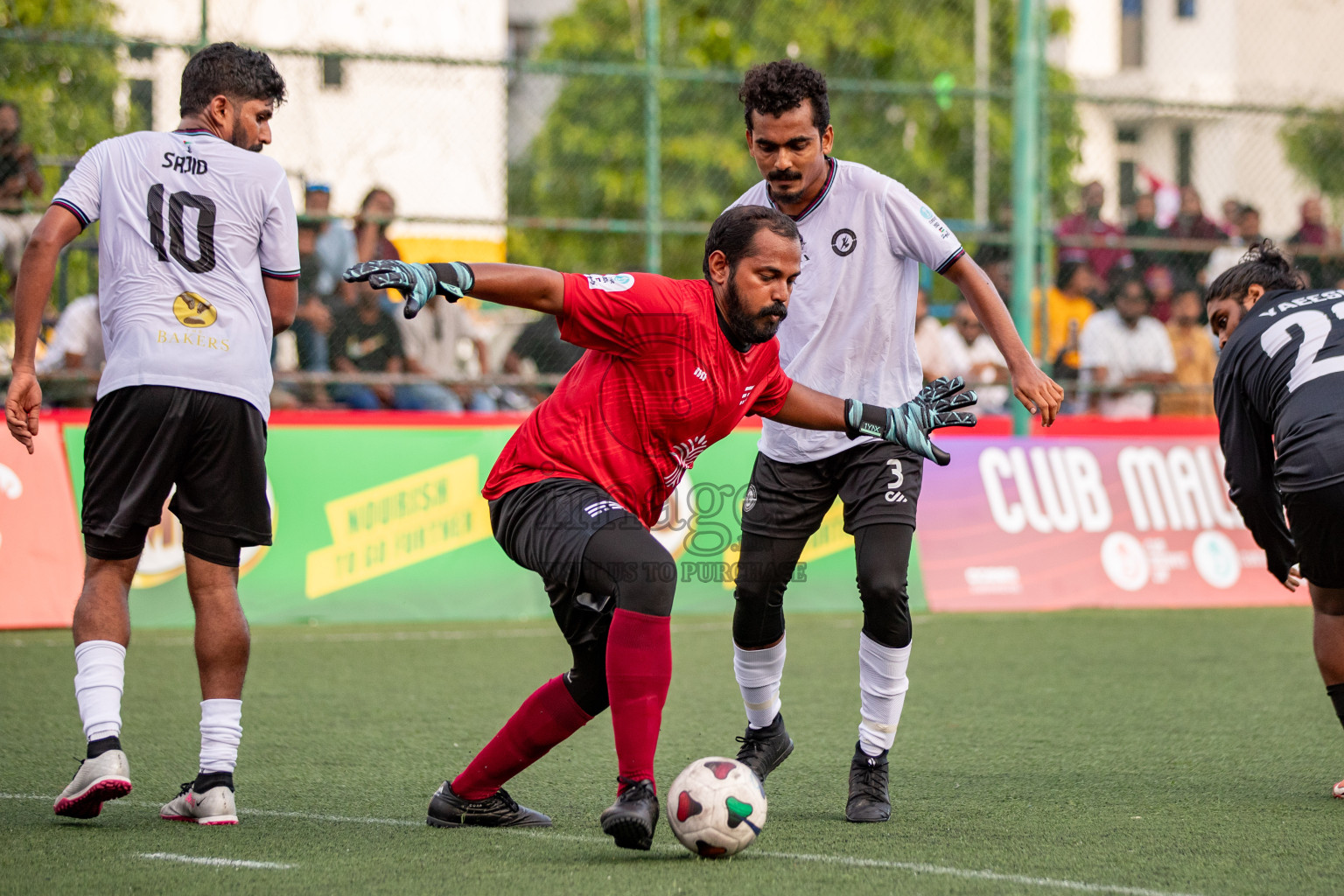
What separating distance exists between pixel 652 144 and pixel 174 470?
6.99 metres

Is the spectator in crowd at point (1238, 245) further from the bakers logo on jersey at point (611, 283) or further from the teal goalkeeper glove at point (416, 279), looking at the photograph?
the teal goalkeeper glove at point (416, 279)

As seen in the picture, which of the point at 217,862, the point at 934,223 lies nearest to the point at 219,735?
the point at 217,862

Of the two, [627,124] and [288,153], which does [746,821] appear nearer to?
[288,153]

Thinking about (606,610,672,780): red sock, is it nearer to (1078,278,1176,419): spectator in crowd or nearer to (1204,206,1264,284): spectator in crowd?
(1078,278,1176,419): spectator in crowd

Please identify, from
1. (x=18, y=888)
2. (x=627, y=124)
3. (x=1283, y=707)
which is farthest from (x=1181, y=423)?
(x=627, y=124)

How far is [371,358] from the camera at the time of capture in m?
10.5

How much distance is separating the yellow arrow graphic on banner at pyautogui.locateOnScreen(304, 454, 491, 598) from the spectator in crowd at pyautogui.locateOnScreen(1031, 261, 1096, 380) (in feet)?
15.1

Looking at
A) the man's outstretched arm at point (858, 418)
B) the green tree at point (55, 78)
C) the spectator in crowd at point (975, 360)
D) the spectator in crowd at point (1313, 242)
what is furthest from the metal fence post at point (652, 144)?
the man's outstretched arm at point (858, 418)

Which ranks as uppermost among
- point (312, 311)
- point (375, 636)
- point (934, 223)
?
point (934, 223)

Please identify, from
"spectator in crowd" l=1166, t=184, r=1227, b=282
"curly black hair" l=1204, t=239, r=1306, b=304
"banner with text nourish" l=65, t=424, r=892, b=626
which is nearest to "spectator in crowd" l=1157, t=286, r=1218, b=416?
"spectator in crowd" l=1166, t=184, r=1227, b=282

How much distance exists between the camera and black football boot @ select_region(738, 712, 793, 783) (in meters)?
4.95

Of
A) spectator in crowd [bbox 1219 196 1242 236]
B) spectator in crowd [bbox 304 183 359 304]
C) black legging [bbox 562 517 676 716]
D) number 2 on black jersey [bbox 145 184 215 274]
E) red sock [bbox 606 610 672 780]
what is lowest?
red sock [bbox 606 610 672 780]

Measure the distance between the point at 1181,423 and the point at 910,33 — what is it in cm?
2014

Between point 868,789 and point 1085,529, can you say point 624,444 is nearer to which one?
point 868,789
